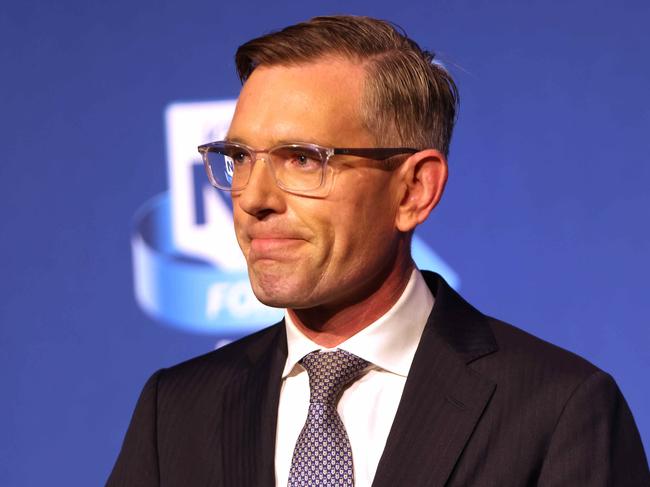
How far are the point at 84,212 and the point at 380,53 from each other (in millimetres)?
1333

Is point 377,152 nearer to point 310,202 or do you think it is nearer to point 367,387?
point 310,202

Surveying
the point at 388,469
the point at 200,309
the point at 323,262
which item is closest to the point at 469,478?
the point at 388,469

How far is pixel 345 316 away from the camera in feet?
5.70

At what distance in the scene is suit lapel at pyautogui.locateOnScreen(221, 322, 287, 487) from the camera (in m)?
1.72

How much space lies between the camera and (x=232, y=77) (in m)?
2.83

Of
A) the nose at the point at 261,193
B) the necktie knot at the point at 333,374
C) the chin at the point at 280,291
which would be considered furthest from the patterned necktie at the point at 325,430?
the nose at the point at 261,193

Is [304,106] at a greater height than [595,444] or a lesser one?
greater

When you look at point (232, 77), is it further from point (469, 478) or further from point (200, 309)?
point (469, 478)

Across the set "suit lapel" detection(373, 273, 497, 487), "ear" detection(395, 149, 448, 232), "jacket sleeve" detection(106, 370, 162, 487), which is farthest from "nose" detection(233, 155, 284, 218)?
"jacket sleeve" detection(106, 370, 162, 487)

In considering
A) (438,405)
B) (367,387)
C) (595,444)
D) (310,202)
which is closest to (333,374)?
(367,387)

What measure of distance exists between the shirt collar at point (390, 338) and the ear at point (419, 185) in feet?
0.34

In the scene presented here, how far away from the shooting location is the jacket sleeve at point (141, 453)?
1811mm

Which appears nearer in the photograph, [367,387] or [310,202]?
[310,202]

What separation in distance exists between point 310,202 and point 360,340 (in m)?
0.23
